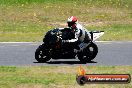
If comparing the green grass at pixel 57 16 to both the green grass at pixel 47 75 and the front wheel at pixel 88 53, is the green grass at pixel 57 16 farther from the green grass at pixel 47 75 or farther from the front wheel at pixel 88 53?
the green grass at pixel 47 75

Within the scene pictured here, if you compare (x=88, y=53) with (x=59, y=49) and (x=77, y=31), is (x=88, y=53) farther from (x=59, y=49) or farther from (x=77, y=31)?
(x=59, y=49)

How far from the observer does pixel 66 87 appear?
12781mm

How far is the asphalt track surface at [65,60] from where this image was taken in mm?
17734

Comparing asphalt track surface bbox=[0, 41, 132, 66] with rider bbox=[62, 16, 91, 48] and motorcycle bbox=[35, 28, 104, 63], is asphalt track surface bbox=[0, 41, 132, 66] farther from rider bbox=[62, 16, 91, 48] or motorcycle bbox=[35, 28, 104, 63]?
rider bbox=[62, 16, 91, 48]

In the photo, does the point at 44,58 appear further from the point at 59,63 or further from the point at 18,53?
the point at 18,53

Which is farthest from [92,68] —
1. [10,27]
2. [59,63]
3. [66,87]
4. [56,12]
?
[56,12]

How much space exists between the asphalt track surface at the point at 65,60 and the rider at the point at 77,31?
0.76 m

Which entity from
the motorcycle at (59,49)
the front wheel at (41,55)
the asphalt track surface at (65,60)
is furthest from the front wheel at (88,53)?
the front wheel at (41,55)

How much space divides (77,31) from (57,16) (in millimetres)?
18442

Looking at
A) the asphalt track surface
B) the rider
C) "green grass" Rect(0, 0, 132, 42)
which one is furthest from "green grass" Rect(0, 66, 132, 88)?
"green grass" Rect(0, 0, 132, 42)

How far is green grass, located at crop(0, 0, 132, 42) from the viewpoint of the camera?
1136 inches

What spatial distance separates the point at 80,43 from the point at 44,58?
1.33m

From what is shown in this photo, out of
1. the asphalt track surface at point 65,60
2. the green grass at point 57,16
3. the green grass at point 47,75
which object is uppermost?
the green grass at point 47,75

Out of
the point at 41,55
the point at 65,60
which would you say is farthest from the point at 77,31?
the point at 41,55
